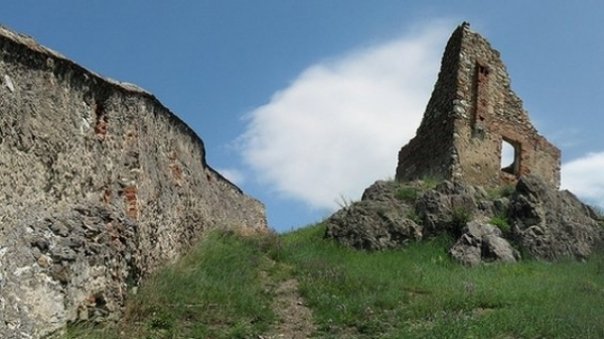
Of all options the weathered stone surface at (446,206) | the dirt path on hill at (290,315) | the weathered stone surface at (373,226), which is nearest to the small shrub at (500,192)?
→ the weathered stone surface at (446,206)

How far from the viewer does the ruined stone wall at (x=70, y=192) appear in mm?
7281

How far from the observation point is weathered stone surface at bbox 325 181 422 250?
1457 cm

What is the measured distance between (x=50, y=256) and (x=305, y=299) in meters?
3.61

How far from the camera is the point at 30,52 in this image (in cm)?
793

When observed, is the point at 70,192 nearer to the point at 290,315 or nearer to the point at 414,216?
the point at 290,315

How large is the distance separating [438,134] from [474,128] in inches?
33.2

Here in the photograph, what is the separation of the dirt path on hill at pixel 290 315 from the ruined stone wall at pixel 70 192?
1611 mm

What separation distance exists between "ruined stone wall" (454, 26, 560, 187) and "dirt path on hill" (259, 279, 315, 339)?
26.2ft

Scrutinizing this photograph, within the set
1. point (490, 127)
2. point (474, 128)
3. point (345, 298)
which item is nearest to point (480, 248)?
point (345, 298)

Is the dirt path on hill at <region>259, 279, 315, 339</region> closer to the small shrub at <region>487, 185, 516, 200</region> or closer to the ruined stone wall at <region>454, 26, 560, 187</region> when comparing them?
the small shrub at <region>487, 185, 516, 200</region>

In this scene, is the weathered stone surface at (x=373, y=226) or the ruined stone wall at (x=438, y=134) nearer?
the weathered stone surface at (x=373, y=226)

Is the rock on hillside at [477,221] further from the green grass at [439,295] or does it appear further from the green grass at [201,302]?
the green grass at [201,302]

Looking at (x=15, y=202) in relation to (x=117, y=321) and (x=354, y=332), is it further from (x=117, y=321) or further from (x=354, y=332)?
(x=354, y=332)

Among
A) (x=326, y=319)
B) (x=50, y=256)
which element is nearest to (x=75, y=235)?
(x=50, y=256)
